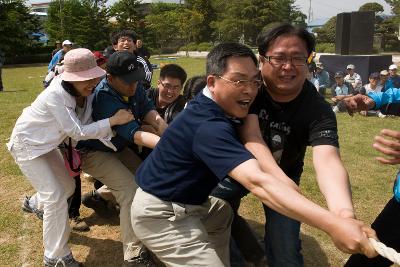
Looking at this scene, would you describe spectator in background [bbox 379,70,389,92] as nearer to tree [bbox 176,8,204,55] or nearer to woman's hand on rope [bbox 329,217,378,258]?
woman's hand on rope [bbox 329,217,378,258]

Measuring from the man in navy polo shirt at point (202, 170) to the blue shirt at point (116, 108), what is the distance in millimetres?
740

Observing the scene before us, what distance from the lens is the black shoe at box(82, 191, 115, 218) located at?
15.0 feet

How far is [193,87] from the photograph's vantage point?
12.7 feet

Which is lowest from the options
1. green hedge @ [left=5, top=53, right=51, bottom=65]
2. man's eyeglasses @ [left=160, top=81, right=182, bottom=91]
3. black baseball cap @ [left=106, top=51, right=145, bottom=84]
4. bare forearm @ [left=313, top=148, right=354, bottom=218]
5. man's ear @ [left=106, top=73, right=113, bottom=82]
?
green hedge @ [left=5, top=53, right=51, bottom=65]

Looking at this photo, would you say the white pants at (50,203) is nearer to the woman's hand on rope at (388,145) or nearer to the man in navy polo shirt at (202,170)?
the man in navy polo shirt at (202,170)

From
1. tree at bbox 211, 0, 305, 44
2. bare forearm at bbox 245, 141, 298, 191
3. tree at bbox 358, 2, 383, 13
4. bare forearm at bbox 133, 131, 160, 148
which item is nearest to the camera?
bare forearm at bbox 245, 141, 298, 191

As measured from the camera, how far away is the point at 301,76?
2.54m

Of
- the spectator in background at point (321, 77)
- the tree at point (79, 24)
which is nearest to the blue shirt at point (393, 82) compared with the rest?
the spectator in background at point (321, 77)

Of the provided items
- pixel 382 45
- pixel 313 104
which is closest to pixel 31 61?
pixel 382 45

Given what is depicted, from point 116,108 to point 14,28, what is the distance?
38.6 m

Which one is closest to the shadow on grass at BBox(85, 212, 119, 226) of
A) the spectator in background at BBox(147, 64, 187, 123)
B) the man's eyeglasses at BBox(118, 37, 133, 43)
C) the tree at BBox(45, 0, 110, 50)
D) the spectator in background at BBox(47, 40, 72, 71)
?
the spectator in background at BBox(147, 64, 187, 123)

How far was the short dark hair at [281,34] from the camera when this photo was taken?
2.48 m

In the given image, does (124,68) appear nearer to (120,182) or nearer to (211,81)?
(120,182)

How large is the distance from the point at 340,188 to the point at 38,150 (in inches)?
93.8
